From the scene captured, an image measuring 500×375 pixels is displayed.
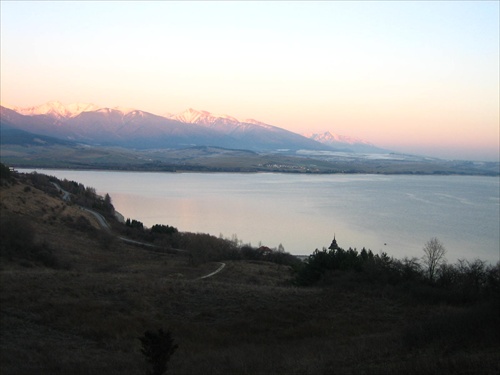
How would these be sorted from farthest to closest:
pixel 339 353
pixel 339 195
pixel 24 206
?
pixel 339 195 → pixel 24 206 → pixel 339 353

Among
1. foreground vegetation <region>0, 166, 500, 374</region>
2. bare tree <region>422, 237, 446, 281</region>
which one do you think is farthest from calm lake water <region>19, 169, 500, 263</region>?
foreground vegetation <region>0, 166, 500, 374</region>

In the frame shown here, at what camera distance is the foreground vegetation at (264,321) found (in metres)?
6.36

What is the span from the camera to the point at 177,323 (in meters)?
9.33

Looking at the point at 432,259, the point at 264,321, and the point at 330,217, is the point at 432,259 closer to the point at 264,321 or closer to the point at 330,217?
the point at 264,321

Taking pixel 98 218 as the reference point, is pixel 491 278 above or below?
above

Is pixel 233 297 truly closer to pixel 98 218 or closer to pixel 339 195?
pixel 98 218

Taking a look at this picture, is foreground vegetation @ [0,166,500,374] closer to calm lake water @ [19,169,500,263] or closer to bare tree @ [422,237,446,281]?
bare tree @ [422,237,446,281]

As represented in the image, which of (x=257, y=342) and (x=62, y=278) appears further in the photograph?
(x=62, y=278)

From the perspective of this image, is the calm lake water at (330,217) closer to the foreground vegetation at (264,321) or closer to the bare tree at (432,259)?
the bare tree at (432,259)

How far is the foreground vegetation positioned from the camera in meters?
6.36

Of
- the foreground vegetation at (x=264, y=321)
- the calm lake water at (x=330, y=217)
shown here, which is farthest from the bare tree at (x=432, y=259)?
the calm lake water at (x=330, y=217)

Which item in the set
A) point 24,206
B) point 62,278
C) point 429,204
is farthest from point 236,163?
point 62,278

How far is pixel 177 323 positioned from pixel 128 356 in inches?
84.7

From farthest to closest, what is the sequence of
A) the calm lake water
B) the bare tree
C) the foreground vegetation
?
the calm lake water
the bare tree
the foreground vegetation
